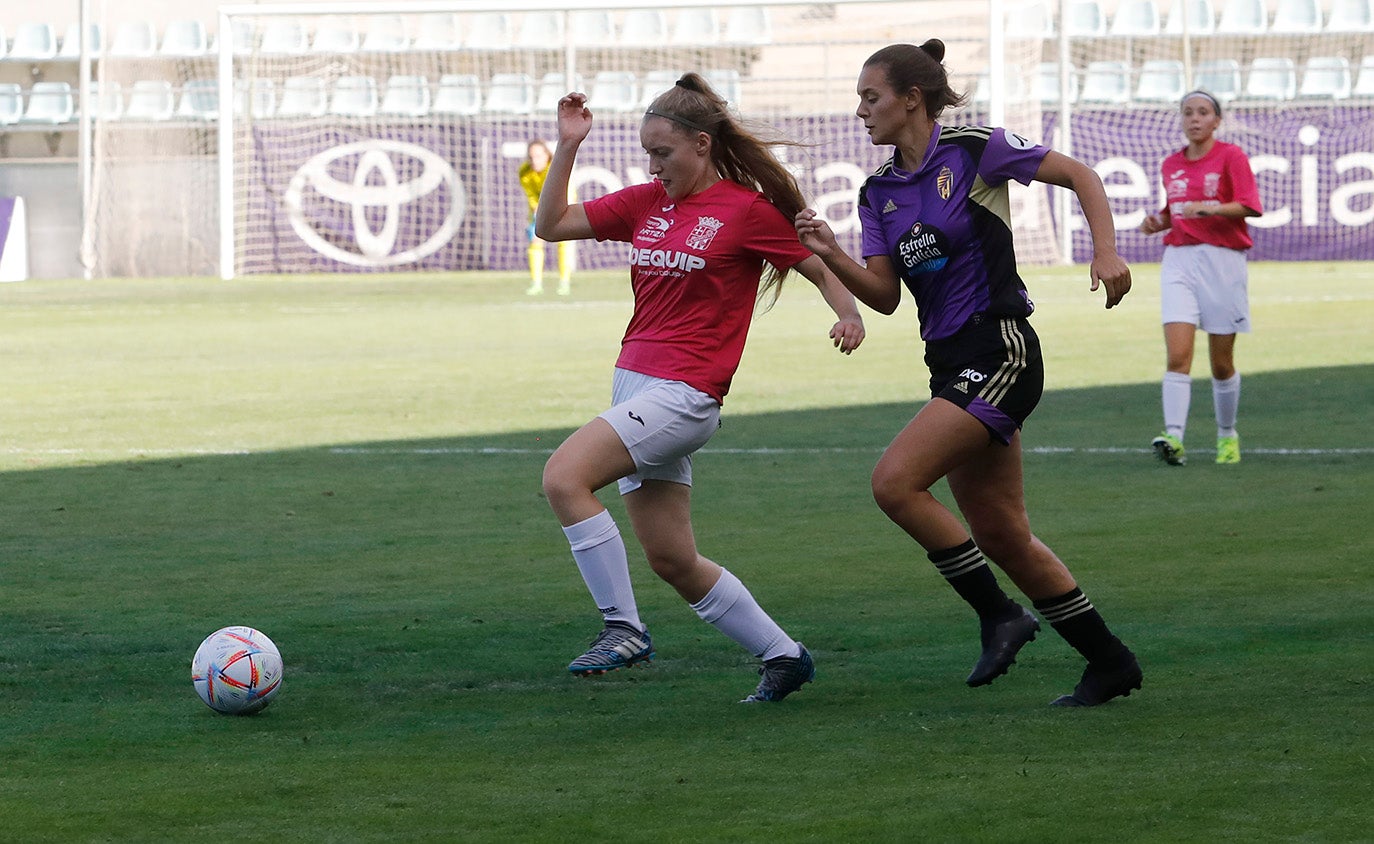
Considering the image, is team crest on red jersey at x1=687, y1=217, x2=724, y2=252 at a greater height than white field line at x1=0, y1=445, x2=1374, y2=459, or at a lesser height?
greater

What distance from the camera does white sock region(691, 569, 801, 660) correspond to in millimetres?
5355

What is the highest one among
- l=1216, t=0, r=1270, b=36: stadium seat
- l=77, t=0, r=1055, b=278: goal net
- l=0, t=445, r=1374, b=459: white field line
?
l=1216, t=0, r=1270, b=36: stadium seat

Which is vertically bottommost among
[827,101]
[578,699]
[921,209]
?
[578,699]

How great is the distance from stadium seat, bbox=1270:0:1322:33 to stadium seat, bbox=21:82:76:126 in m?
23.0

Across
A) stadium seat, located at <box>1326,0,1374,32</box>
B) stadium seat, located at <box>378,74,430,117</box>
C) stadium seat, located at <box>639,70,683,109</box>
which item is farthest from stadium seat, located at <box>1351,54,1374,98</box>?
stadium seat, located at <box>378,74,430,117</box>

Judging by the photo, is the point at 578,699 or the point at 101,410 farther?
the point at 101,410

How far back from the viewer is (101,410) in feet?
44.2

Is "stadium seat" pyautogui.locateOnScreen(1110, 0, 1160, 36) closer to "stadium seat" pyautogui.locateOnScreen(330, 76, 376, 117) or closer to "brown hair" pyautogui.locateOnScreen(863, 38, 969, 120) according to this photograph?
"stadium seat" pyautogui.locateOnScreen(330, 76, 376, 117)

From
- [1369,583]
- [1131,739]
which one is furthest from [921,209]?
[1369,583]

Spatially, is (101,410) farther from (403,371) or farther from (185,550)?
(185,550)

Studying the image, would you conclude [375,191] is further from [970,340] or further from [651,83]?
[970,340]

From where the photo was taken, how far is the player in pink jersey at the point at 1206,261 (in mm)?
10555

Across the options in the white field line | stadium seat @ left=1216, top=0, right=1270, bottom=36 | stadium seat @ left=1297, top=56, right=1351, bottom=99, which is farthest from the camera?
stadium seat @ left=1216, top=0, right=1270, bottom=36

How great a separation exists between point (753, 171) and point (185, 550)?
358cm
